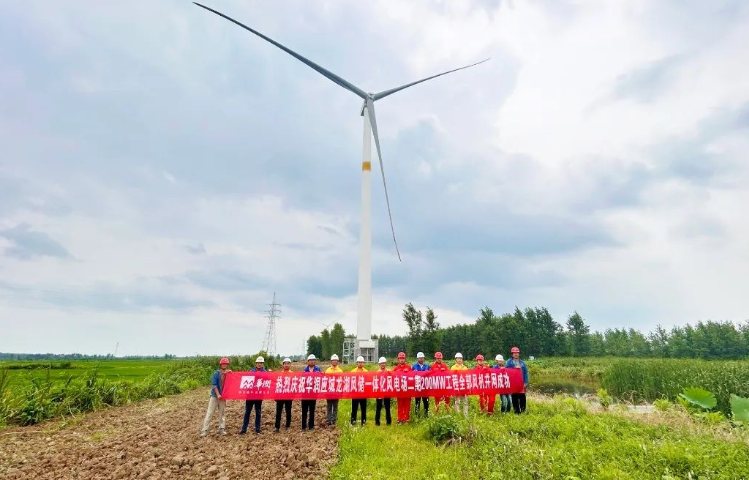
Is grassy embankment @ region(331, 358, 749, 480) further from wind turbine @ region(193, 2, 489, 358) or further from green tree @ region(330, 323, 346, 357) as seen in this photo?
green tree @ region(330, 323, 346, 357)

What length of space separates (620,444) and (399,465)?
4329 millimetres

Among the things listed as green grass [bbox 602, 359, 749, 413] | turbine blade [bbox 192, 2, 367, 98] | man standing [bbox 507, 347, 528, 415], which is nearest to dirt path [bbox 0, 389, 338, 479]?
man standing [bbox 507, 347, 528, 415]

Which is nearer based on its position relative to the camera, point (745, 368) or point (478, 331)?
point (745, 368)

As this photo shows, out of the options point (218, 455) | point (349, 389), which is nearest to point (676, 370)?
point (349, 389)

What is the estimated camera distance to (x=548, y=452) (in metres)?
7.96

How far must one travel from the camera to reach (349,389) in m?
12.4

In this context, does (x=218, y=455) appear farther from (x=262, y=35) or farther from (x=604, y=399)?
(x=262, y=35)

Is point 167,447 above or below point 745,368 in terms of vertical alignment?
below

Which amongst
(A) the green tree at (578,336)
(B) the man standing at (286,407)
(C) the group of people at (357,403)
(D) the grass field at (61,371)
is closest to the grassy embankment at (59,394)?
(D) the grass field at (61,371)

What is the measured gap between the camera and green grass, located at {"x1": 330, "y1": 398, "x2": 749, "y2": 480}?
6906 mm

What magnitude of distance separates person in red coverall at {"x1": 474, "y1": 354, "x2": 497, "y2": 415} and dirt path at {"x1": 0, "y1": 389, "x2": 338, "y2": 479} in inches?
192

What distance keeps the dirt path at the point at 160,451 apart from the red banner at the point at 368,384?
1090 mm

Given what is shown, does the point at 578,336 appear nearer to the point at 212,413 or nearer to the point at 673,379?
the point at 673,379

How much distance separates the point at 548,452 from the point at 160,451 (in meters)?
8.82
